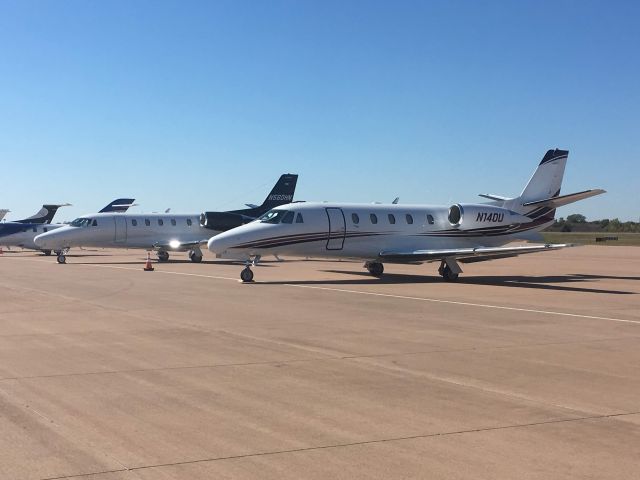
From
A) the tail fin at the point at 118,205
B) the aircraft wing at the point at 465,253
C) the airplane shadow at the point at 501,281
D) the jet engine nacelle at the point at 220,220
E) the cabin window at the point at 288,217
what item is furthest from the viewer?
the tail fin at the point at 118,205

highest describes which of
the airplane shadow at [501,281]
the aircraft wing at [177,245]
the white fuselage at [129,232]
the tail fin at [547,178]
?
the tail fin at [547,178]

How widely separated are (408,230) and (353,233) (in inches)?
99.9

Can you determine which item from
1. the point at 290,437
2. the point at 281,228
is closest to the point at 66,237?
the point at 281,228

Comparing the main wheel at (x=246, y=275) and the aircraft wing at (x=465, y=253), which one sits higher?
the aircraft wing at (x=465, y=253)

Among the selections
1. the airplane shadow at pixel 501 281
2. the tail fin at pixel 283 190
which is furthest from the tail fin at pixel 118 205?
the airplane shadow at pixel 501 281

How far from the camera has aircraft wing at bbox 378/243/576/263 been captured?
23688 mm

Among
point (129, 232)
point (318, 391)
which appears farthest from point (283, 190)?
point (318, 391)

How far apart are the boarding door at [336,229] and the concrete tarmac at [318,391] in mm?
8415

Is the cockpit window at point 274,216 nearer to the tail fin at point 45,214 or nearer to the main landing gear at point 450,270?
the main landing gear at point 450,270

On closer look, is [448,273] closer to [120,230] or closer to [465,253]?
[465,253]

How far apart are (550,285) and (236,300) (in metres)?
10.8

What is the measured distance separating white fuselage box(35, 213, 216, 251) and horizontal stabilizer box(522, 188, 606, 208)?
18.4 metres

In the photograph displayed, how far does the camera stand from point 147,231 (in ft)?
137

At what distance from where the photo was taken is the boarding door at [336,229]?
2506 centimetres
